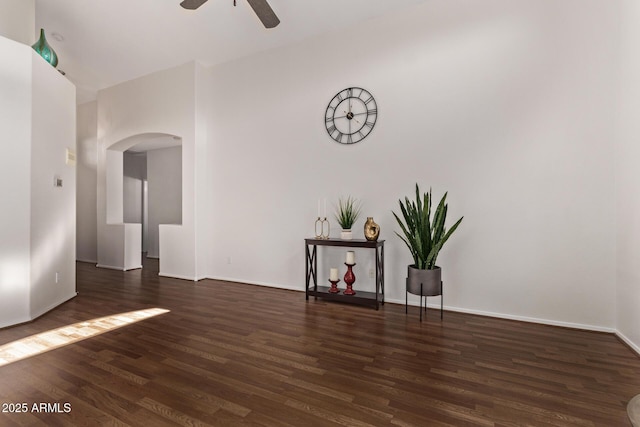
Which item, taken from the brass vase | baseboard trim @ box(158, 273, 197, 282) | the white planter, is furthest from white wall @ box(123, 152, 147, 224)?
the brass vase

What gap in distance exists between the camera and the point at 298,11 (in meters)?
3.72

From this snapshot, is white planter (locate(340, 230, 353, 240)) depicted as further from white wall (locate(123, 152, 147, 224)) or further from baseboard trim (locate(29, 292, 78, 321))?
white wall (locate(123, 152, 147, 224))

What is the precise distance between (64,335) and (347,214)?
292cm

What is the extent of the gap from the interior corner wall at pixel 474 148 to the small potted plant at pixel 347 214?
0.12m

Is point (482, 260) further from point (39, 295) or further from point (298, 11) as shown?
point (39, 295)

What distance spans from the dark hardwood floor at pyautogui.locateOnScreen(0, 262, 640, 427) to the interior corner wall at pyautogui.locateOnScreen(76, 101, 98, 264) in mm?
3846

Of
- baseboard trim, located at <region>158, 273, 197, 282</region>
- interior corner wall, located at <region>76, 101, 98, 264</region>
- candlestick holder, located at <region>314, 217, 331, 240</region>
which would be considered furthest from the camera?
interior corner wall, located at <region>76, 101, 98, 264</region>

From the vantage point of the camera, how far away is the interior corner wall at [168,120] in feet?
16.5

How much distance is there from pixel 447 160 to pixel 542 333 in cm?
186

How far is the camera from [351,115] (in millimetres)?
3975

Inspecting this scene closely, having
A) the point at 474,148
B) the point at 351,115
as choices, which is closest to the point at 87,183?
the point at 351,115

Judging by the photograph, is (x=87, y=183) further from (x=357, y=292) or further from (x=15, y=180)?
(x=357, y=292)

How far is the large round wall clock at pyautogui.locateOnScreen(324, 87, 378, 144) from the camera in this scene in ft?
12.8

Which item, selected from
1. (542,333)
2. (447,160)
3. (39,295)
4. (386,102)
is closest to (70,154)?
(39,295)
